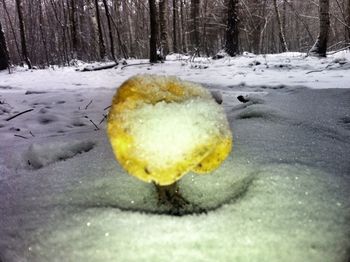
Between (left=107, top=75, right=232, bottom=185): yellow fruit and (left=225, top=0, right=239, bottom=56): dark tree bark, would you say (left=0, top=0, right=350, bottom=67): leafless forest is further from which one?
(left=107, top=75, right=232, bottom=185): yellow fruit

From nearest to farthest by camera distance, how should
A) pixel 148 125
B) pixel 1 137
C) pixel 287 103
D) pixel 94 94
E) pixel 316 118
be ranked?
pixel 148 125 → pixel 316 118 → pixel 1 137 → pixel 287 103 → pixel 94 94

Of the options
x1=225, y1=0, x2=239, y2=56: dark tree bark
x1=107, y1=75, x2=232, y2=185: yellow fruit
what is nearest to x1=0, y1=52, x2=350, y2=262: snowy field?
x1=107, y1=75, x2=232, y2=185: yellow fruit

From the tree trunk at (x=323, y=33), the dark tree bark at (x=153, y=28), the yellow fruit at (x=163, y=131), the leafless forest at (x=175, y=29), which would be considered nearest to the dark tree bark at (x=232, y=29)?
the leafless forest at (x=175, y=29)

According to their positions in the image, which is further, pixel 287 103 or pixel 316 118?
pixel 287 103

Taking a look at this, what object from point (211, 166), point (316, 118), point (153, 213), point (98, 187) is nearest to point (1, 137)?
point (98, 187)

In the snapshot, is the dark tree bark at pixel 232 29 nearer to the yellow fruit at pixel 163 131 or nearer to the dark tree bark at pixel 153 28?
the dark tree bark at pixel 153 28

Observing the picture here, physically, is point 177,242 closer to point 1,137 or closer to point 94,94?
point 1,137
